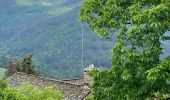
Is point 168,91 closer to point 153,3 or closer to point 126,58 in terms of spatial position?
point 126,58

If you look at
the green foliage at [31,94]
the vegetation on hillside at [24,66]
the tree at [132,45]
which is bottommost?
the vegetation on hillside at [24,66]

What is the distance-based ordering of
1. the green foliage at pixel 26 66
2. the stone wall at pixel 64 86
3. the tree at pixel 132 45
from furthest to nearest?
the green foliage at pixel 26 66, the stone wall at pixel 64 86, the tree at pixel 132 45

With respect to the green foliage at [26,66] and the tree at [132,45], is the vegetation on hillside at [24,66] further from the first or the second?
the tree at [132,45]

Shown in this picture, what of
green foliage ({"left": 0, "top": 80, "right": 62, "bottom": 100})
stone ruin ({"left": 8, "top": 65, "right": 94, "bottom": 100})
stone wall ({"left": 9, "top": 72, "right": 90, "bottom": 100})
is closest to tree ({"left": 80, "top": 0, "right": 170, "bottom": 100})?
green foliage ({"left": 0, "top": 80, "right": 62, "bottom": 100})

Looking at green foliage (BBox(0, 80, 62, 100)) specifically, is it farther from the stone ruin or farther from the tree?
the stone ruin

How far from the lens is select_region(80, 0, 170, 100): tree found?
2308 cm

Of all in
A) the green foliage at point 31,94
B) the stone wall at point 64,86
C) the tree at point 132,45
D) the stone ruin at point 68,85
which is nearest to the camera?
the tree at point 132,45

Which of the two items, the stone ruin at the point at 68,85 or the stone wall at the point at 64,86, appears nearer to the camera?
the stone ruin at the point at 68,85

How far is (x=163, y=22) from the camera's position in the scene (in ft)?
75.3

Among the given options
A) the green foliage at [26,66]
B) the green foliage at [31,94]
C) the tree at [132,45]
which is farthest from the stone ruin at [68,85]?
the green foliage at [26,66]

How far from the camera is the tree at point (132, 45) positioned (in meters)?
23.1

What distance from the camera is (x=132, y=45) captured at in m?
25.2

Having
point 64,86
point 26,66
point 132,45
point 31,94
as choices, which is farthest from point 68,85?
point 26,66

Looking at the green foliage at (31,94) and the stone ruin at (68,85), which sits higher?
the green foliage at (31,94)
